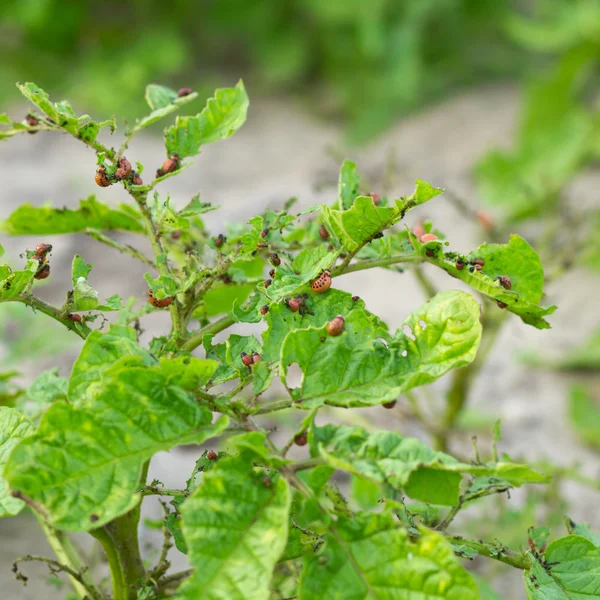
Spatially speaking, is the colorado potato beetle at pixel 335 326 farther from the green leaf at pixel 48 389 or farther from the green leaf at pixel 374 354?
the green leaf at pixel 48 389

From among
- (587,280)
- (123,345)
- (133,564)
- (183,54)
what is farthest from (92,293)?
(183,54)

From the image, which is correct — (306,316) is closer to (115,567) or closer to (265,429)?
(265,429)

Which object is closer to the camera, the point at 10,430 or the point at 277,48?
the point at 10,430

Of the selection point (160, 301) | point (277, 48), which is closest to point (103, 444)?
point (160, 301)

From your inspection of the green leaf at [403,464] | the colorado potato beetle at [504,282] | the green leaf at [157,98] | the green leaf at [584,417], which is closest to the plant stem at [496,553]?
the green leaf at [403,464]

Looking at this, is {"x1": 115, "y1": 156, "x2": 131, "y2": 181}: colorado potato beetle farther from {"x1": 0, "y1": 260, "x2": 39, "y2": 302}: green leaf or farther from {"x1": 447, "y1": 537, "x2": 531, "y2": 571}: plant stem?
{"x1": 447, "y1": 537, "x2": 531, "y2": 571}: plant stem

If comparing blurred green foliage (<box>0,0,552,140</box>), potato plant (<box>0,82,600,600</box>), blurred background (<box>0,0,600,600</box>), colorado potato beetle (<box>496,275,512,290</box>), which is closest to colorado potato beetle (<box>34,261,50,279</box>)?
potato plant (<box>0,82,600,600</box>)

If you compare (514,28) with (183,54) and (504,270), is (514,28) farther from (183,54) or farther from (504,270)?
(504,270)
